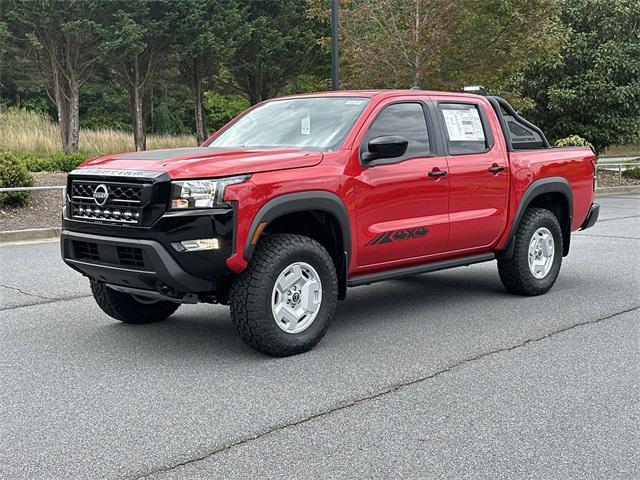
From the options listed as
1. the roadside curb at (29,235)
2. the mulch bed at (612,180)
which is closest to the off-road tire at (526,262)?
the roadside curb at (29,235)

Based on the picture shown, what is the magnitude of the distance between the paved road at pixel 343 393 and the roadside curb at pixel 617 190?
16.6m

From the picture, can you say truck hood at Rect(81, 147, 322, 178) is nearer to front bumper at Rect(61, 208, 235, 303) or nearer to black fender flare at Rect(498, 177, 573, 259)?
front bumper at Rect(61, 208, 235, 303)

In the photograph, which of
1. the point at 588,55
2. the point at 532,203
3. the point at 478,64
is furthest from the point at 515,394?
the point at 588,55

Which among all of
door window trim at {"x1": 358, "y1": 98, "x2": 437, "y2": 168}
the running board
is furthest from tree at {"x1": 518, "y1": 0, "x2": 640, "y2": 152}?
door window trim at {"x1": 358, "y1": 98, "x2": 437, "y2": 168}

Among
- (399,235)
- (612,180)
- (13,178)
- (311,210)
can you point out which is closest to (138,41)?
(13,178)

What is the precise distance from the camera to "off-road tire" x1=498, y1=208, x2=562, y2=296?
7.35m

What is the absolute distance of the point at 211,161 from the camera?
526 centimetres

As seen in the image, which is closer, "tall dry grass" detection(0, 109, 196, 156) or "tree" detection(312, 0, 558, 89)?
"tree" detection(312, 0, 558, 89)

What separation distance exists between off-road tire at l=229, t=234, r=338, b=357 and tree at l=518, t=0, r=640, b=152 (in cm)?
2370

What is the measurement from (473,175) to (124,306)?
3.08 m

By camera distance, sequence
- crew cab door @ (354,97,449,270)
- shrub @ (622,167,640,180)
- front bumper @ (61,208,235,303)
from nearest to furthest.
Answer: front bumper @ (61,208,235,303) < crew cab door @ (354,97,449,270) < shrub @ (622,167,640,180)

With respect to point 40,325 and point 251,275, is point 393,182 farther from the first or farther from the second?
point 40,325

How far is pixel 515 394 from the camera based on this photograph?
466 centimetres

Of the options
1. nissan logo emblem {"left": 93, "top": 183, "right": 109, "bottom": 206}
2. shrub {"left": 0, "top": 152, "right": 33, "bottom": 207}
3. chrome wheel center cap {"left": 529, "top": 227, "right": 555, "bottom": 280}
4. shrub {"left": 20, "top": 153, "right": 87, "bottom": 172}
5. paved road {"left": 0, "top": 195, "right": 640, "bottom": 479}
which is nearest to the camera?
paved road {"left": 0, "top": 195, "right": 640, "bottom": 479}
